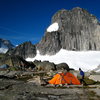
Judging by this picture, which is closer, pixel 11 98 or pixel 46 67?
pixel 11 98

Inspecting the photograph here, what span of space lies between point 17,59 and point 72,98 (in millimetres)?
82249

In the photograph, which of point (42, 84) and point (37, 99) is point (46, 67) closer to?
point (42, 84)

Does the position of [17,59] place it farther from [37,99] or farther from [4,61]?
[37,99]

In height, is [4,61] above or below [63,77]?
above

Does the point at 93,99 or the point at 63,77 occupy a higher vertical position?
the point at 63,77

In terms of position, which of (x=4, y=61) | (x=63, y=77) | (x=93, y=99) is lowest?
(x=93, y=99)

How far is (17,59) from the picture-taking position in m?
96.5

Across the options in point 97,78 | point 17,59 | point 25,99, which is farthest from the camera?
point 17,59

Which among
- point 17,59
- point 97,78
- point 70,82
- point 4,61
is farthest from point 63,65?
point 70,82

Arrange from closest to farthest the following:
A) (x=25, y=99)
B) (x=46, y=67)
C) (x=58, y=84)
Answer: (x=25, y=99) < (x=58, y=84) < (x=46, y=67)

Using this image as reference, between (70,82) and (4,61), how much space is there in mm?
77166

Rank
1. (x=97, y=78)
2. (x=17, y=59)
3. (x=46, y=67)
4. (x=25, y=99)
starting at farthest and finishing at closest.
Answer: (x=17, y=59) → (x=46, y=67) → (x=97, y=78) → (x=25, y=99)

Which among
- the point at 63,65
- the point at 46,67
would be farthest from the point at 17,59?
the point at 63,65

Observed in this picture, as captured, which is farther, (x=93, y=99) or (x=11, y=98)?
(x=93, y=99)
